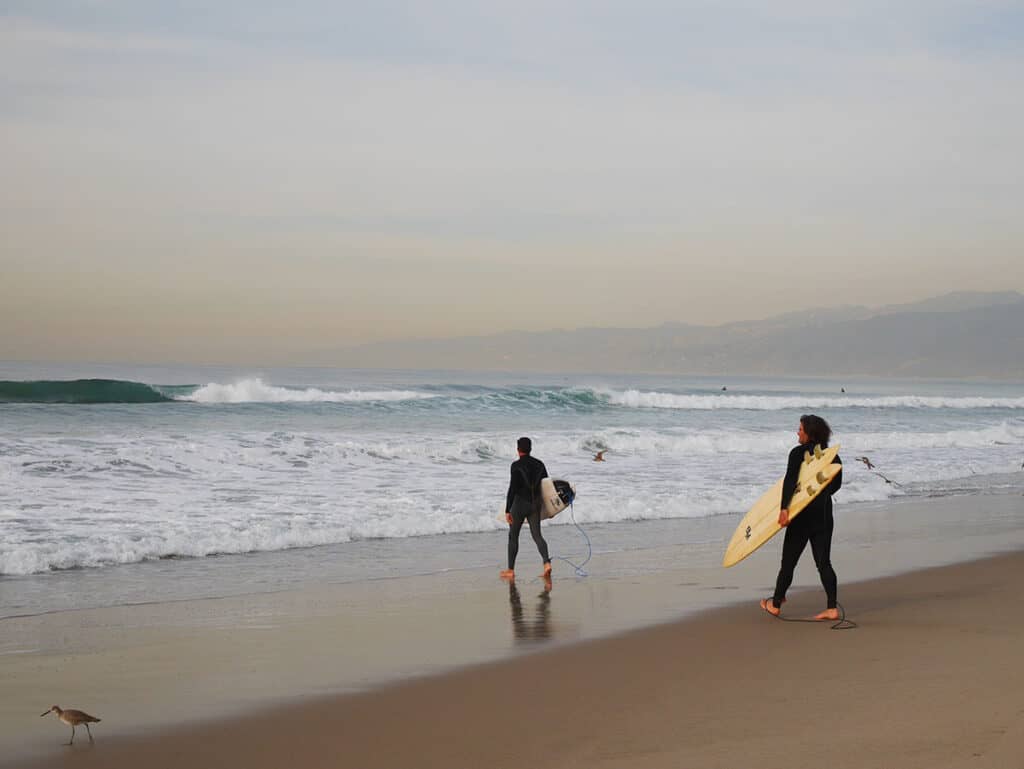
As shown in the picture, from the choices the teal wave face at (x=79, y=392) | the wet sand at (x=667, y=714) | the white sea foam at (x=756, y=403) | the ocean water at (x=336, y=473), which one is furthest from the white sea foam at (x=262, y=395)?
the wet sand at (x=667, y=714)

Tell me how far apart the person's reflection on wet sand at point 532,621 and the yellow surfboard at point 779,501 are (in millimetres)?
1717

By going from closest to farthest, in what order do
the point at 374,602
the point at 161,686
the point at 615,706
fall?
the point at 615,706
the point at 161,686
the point at 374,602

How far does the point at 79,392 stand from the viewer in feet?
136

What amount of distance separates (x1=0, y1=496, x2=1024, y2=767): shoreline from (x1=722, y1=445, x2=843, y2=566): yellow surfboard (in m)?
0.51

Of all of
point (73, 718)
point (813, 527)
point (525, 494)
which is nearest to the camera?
point (73, 718)

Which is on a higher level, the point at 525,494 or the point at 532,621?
the point at 525,494

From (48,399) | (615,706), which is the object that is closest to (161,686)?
(615,706)

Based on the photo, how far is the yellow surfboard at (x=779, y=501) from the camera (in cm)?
800

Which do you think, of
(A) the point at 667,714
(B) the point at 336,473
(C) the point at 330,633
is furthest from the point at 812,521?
(B) the point at 336,473

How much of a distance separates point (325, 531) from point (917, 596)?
23.1 feet

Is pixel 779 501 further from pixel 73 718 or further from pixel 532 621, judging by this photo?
pixel 73 718

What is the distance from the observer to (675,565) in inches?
443

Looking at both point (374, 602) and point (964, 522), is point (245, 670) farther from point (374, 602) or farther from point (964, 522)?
point (964, 522)

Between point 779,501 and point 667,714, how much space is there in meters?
3.89
